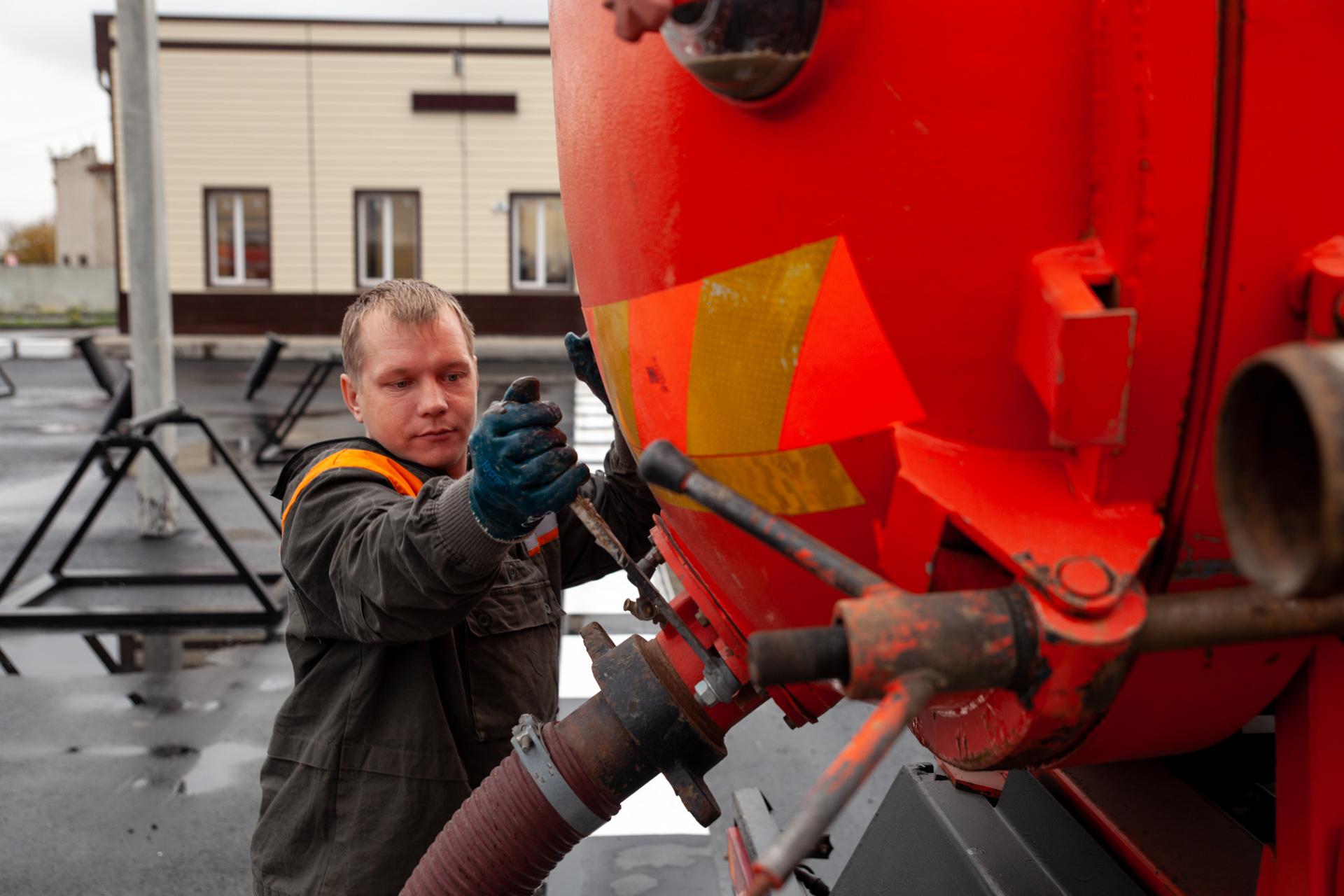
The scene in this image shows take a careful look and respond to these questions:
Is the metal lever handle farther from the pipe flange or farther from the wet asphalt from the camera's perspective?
the wet asphalt

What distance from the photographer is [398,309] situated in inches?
79.0

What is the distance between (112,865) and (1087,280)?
3206mm

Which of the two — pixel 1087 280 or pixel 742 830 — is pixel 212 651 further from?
pixel 1087 280

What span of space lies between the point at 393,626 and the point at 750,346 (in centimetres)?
84

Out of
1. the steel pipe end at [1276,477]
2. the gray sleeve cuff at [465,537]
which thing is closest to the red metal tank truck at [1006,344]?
the steel pipe end at [1276,477]

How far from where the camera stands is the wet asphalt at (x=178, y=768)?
10.2ft

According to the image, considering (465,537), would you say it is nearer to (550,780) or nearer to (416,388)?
(550,780)

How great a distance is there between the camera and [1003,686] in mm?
945

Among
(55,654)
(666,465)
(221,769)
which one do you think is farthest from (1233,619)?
(55,654)

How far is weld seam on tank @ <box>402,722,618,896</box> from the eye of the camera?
5.06 ft

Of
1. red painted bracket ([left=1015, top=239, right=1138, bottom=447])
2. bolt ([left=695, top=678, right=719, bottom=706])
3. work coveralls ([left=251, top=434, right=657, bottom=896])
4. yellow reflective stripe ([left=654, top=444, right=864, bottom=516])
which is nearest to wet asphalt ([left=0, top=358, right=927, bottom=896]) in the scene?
work coveralls ([left=251, top=434, right=657, bottom=896])

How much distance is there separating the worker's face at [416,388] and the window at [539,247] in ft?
59.9

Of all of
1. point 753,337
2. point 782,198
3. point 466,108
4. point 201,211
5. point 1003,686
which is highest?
point 466,108

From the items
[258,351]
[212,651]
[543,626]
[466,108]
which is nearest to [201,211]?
[258,351]
